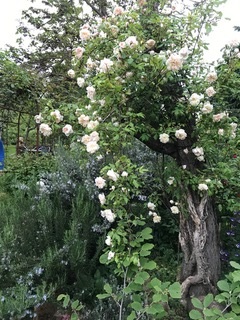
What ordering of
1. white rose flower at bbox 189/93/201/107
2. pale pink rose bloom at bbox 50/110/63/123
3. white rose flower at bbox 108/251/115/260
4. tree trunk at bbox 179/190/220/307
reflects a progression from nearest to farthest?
white rose flower at bbox 108/251/115/260 → white rose flower at bbox 189/93/201/107 → pale pink rose bloom at bbox 50/110/63/123 → tree trunk at bbox 179/190/220/307

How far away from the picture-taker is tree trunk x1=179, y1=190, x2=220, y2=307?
6.89 ft

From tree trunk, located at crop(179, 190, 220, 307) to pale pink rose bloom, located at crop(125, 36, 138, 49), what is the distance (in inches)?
39.3

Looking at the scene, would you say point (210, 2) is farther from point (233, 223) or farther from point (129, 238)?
point (233, 223)

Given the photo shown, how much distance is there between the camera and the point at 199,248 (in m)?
2.12

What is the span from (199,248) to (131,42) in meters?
1.34

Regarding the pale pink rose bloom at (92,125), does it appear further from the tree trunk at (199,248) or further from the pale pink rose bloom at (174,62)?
the tree trunk at (199,248)

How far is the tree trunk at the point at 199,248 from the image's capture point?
210 cm

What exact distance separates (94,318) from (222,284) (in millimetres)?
846

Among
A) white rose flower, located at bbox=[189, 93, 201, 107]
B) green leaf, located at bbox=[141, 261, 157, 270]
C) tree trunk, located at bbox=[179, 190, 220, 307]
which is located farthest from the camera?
tree trunk, located at bbox=[179, 190, 220, 307]

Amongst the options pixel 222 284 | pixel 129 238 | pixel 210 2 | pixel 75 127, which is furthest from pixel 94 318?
pixel 210 2

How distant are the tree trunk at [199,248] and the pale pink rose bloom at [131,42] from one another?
1.00 meters

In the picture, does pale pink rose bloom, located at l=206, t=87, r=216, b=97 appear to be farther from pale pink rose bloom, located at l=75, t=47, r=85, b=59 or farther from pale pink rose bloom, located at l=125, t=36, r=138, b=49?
pale pink rose bloom, located at l=75, t=47, r=85, b=59


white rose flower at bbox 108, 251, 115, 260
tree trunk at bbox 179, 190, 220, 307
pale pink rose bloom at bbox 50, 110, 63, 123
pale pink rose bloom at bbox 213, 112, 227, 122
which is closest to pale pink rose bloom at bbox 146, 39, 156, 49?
pale pink rose bloom at bbox 213, 112, 227, 122

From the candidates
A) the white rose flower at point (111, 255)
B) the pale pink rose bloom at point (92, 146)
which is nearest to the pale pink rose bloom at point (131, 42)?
the pale pink rose bloom at point (92, 146)
